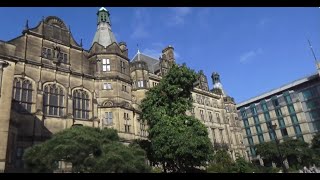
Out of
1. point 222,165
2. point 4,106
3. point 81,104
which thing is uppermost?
point 81,104

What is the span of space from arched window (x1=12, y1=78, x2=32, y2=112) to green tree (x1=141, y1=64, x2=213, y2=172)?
1223cm

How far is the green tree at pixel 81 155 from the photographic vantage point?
17.3m

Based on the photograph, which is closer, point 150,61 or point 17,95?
point 17,95

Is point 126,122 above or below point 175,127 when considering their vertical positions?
above

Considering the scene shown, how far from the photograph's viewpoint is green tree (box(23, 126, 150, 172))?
17.3 meters

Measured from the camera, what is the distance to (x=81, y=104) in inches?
1344

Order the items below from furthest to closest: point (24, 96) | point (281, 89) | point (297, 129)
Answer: point (281, 89), point (297, 129), point (24, 96)

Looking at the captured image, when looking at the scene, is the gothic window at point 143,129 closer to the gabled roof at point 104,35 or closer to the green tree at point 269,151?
the gabled roof at point 104,35

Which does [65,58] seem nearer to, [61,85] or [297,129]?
[61,85]

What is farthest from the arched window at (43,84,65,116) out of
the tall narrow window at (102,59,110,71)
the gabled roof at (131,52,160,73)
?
the gabled roof at (131,52,160,73)

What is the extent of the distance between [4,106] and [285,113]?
8000 centimetres

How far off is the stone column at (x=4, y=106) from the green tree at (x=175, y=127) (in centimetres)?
1383

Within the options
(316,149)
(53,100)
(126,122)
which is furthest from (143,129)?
(316,149)

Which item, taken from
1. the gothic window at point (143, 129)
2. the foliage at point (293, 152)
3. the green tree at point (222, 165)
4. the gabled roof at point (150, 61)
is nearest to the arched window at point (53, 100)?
the gothic window at point (143, 129)
